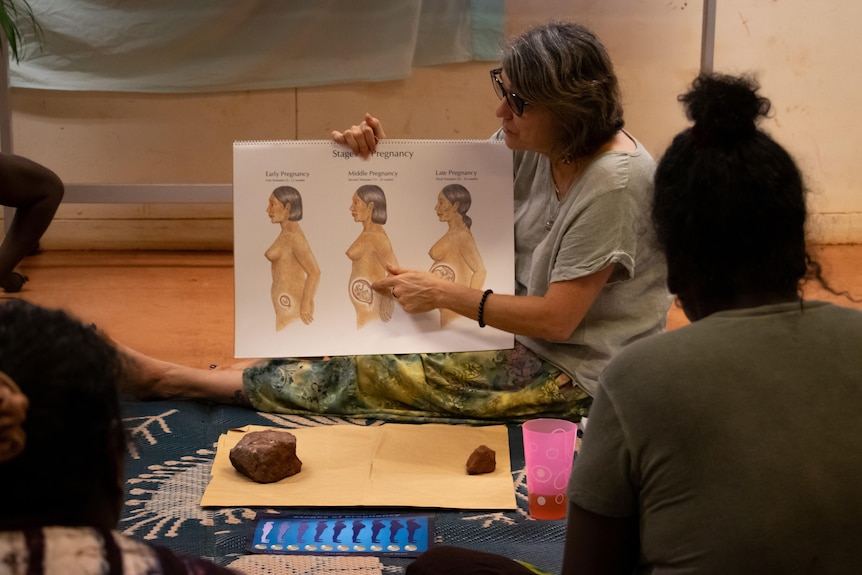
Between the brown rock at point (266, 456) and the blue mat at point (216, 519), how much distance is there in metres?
0.10

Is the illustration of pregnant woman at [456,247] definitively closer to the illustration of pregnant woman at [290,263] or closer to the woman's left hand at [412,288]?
the woman's left hand at [412,288]

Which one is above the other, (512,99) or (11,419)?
(512,99)

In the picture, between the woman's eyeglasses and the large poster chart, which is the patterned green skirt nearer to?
the large poster chart

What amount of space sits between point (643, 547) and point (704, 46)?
2.86m

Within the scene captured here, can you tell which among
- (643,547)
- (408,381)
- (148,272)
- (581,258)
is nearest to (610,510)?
(643,547)

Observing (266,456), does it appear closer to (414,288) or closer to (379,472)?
(379,472)

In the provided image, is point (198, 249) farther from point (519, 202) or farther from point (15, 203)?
point (519, 202)

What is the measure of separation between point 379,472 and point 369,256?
49cm

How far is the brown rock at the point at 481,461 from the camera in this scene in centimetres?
207

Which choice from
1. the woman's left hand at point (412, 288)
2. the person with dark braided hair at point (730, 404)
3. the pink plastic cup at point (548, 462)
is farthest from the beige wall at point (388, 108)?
the person with dark braided hair at point (730, 404)

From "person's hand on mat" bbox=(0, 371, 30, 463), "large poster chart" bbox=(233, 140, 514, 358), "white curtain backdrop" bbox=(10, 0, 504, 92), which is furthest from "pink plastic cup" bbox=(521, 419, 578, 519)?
"white curtain backdrop" bbox=(10, 0, 504, 92)

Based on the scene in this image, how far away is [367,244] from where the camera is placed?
224 cm

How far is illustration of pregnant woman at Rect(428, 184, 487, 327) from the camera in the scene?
2.25 m

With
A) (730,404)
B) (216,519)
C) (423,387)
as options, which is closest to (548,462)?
(423,387)
